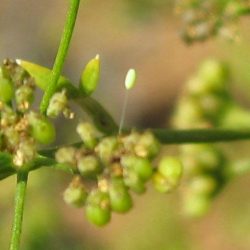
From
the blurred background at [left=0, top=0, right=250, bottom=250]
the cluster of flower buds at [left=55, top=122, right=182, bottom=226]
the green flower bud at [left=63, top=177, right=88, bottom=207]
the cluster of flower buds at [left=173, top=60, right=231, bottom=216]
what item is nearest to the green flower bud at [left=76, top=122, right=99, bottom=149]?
the cluster of flower buds at [left=55, top=122, right=182, bottom=226]

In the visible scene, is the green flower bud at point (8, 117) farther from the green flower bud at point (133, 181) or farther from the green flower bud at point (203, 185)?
the green flower bud at point (203, 185)

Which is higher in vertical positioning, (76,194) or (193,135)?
(193,135)

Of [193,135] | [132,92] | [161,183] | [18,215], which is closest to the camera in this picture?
[18,215]

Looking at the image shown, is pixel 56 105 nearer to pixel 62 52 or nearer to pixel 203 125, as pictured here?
pixel 62 52

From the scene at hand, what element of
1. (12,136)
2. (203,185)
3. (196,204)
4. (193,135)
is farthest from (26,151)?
(196,204)

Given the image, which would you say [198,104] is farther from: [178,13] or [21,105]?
[21,105]

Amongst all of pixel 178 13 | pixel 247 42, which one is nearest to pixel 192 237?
pixel 247 42
